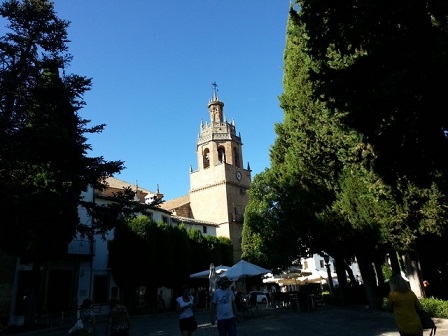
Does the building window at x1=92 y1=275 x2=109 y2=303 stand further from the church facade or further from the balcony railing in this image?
the church facade

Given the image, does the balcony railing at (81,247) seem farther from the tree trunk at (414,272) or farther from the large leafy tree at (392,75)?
the large leafy tree at (392,75)

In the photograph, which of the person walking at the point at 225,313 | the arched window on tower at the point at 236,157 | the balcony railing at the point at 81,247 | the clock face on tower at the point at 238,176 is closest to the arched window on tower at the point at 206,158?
the arched window on tower at the point at 236,157

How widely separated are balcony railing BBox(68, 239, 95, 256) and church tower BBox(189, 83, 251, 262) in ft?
83.4

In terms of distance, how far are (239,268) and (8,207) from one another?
10489 millimetres

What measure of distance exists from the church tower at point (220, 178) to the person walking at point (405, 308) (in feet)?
143

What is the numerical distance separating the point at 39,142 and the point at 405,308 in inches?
576

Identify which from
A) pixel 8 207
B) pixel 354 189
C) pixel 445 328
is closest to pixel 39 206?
pixel 8 207

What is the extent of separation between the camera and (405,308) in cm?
510

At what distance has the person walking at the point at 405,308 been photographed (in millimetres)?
4993

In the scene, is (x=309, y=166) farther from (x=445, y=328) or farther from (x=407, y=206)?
(x=445, y=328)

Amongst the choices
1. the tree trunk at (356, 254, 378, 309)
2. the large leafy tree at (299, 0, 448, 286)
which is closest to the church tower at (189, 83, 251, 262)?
the tree trunk at (356, 254, 378, 309)

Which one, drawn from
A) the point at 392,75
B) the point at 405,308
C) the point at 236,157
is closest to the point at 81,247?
the point at 392,75

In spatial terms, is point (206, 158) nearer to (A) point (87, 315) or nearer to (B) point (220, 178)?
(B) point (220, 178)

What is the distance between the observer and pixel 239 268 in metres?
17.9
